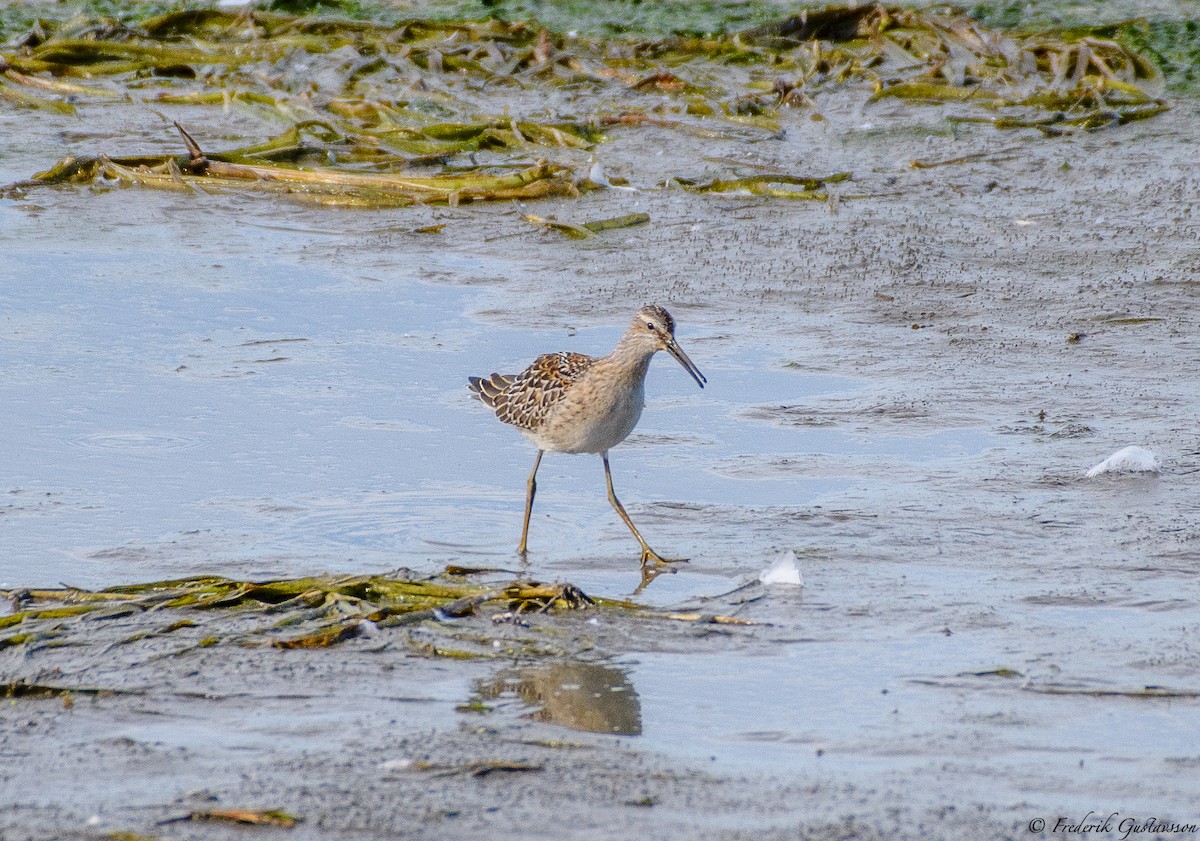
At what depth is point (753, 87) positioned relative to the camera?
1390cm

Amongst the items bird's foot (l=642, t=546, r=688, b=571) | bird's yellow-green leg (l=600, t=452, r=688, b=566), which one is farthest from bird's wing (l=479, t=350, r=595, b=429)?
bird's foot (l=642, t=546, r=688, b=571)

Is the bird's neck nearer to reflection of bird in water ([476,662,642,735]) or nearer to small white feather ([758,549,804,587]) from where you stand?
small white feather ([758,549,804,587])

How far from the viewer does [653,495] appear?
269 inches

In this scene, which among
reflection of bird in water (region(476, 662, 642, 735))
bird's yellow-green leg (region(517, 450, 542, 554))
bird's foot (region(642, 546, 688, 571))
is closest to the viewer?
reflection of bird in water (region(476, 662, 642, 735))

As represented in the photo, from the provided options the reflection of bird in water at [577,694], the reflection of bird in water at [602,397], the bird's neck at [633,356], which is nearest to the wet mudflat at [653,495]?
the reflection of bird in water at [577,694]

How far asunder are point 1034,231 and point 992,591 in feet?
18.0

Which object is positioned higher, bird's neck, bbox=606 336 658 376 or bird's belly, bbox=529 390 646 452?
bird's neck, bbox=606 336 658 376

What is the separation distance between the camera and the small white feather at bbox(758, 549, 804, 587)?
5.67 meters

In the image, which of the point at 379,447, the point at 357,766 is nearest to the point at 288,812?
the point at 357,766

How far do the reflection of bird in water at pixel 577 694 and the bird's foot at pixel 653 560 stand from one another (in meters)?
1.04

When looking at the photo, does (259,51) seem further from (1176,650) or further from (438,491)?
(1176,650)

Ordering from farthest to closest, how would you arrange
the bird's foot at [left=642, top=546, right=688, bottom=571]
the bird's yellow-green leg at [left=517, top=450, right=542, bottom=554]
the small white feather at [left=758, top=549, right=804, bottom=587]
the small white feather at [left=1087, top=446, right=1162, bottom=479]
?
the small white feather at [left=1087, top=446, right=1162, bottom=479]
the bird's yellow-green leg at [left=517, top=450, right=542, bottom=554]
the bird's foot at [left=642, top=546, right=688, bottom=571]
the small white feather at [left=758, top=549, right=804, bottom=587]

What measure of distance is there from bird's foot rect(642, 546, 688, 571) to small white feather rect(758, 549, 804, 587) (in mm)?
407

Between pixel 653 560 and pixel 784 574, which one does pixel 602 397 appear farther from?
pixel 784 574
